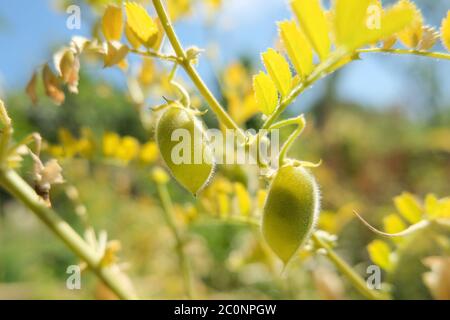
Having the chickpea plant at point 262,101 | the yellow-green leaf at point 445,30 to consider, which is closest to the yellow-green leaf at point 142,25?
the chickpea plant at point 262,101

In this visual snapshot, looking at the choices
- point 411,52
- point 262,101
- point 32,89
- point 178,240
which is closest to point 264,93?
point 262,101

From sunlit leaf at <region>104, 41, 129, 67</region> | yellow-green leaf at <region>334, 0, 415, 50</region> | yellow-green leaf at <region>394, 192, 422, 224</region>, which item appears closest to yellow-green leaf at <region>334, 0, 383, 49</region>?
yellow-green leaf at <region>334, 0, 415, 50</region>

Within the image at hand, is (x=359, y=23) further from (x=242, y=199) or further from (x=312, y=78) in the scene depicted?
(x=242, y=199)

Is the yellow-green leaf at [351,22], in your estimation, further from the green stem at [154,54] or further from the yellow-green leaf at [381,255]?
the yellow-green leaf at [381,255]

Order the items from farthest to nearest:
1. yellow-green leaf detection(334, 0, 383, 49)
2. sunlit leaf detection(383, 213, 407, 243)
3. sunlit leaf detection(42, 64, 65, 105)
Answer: sunlit leaf detection(383, 213, 407, 243), sunlit leaf detection(42, 64, 65, 105), yellow-green leaf detection(334, 0, 383, 49)

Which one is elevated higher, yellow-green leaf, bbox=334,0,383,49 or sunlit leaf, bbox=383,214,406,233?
yellow-green leaf, bbox=334,0,383,49

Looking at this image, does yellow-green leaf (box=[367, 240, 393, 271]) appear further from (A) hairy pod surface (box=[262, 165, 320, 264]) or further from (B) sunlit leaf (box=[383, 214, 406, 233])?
(A) hairy pod surface (box=[262, 165, 320, 264])
